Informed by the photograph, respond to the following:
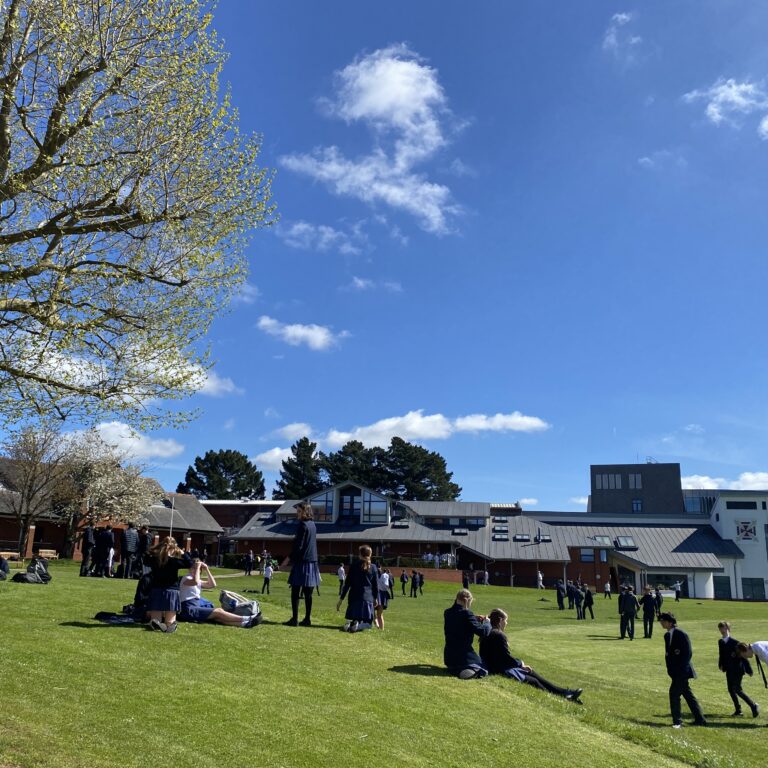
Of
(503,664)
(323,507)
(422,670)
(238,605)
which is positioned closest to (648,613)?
(503,664)

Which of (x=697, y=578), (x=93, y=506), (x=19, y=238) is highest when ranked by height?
(x=19, y=238)

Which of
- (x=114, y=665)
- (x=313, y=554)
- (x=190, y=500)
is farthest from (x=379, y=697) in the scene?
(x=190, y=500)

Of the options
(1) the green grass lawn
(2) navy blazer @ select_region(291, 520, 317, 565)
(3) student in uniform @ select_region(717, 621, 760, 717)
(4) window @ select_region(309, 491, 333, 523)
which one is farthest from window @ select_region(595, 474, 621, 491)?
(2) navy blazer @ select_region(291, 520, 317, 565)

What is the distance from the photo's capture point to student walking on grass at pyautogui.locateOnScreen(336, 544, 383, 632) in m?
12.8

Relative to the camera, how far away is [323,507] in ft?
221

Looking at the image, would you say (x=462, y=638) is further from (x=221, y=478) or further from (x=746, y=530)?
(x=221, y=478)

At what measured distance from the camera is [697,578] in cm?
6391

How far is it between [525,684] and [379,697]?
10.4ft

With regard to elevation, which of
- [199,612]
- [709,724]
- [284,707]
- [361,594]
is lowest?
[709,724]

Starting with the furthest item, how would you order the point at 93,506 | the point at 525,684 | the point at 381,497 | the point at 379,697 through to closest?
1. the point at 381,497
2. the point at 93,506
3. the point at 525,684
4. the point at 379,697

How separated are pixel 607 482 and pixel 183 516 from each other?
6113cm

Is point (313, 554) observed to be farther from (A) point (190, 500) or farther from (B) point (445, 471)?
(B) point (445, 471)

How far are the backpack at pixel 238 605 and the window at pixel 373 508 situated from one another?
53.9 metres

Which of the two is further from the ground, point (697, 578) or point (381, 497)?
point (381, 497)
